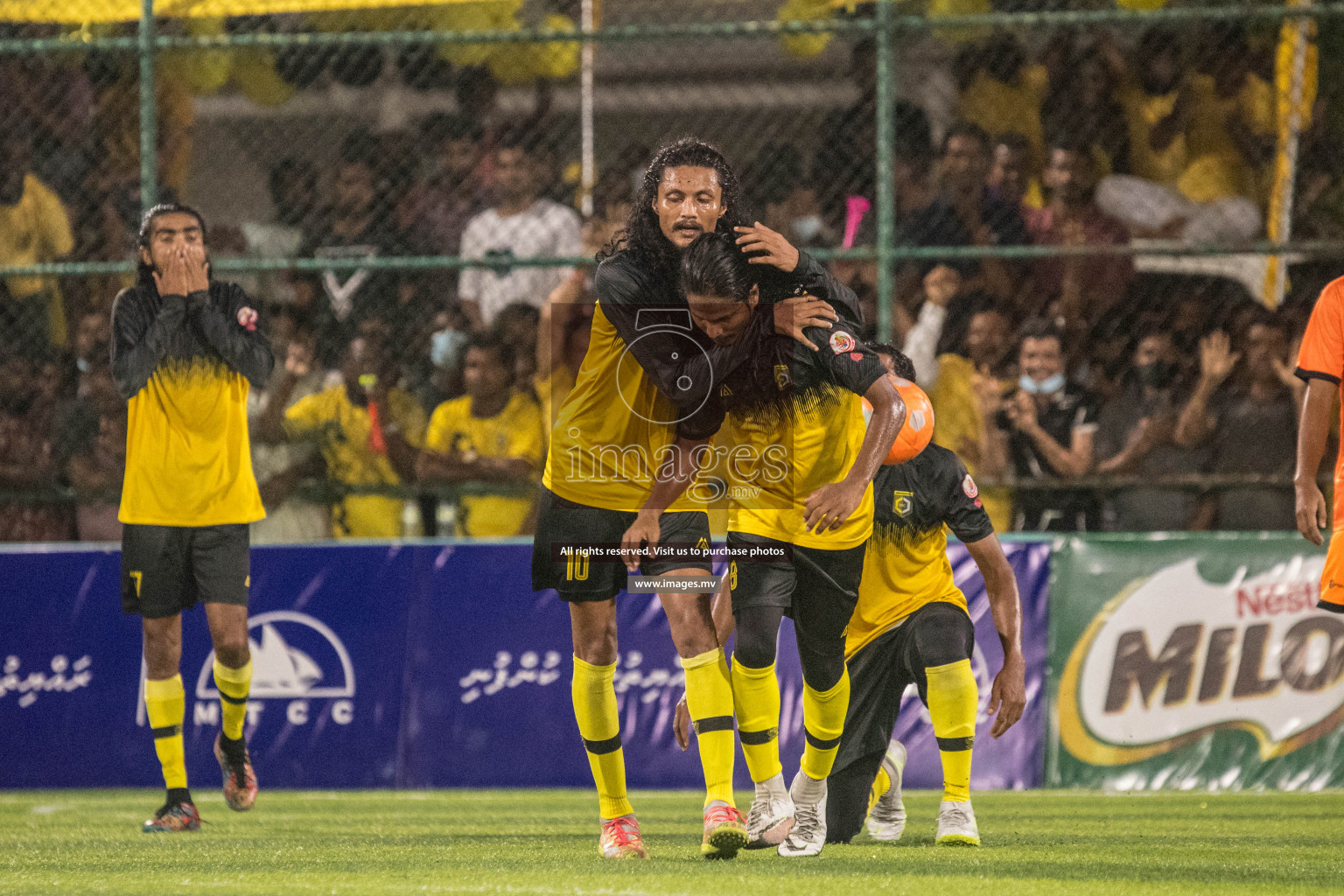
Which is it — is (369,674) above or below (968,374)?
below

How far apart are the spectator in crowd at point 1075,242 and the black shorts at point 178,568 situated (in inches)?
177

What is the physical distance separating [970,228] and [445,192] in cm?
304

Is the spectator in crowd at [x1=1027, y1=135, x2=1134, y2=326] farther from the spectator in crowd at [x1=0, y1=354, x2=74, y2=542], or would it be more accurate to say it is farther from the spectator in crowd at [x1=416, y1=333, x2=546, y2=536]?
the spectator in crowd at [x1=0, y1=354, x2=74, y2=542]

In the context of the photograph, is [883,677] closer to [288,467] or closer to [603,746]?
[603,746]

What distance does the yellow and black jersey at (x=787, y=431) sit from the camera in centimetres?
506

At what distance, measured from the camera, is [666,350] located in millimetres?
4871

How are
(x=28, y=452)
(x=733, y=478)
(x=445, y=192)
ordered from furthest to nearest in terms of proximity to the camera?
(x=445, y=192) → (x=28, y=452) → (x=733, y=478)

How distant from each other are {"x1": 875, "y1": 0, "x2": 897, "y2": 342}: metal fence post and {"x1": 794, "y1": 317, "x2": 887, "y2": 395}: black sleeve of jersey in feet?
10.4

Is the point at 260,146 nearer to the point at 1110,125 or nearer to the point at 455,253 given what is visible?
the point at 455,253

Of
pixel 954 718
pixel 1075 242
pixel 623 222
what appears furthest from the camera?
pixel 1075 242

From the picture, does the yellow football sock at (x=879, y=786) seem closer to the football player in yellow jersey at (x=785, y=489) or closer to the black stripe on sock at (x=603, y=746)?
the football player in yellow jersey at (x=785, y=489)

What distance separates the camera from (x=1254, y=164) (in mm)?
9305

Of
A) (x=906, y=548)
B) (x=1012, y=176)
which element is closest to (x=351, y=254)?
(x=1012, y=176)

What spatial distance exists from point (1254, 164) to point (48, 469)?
6781 millimetres
